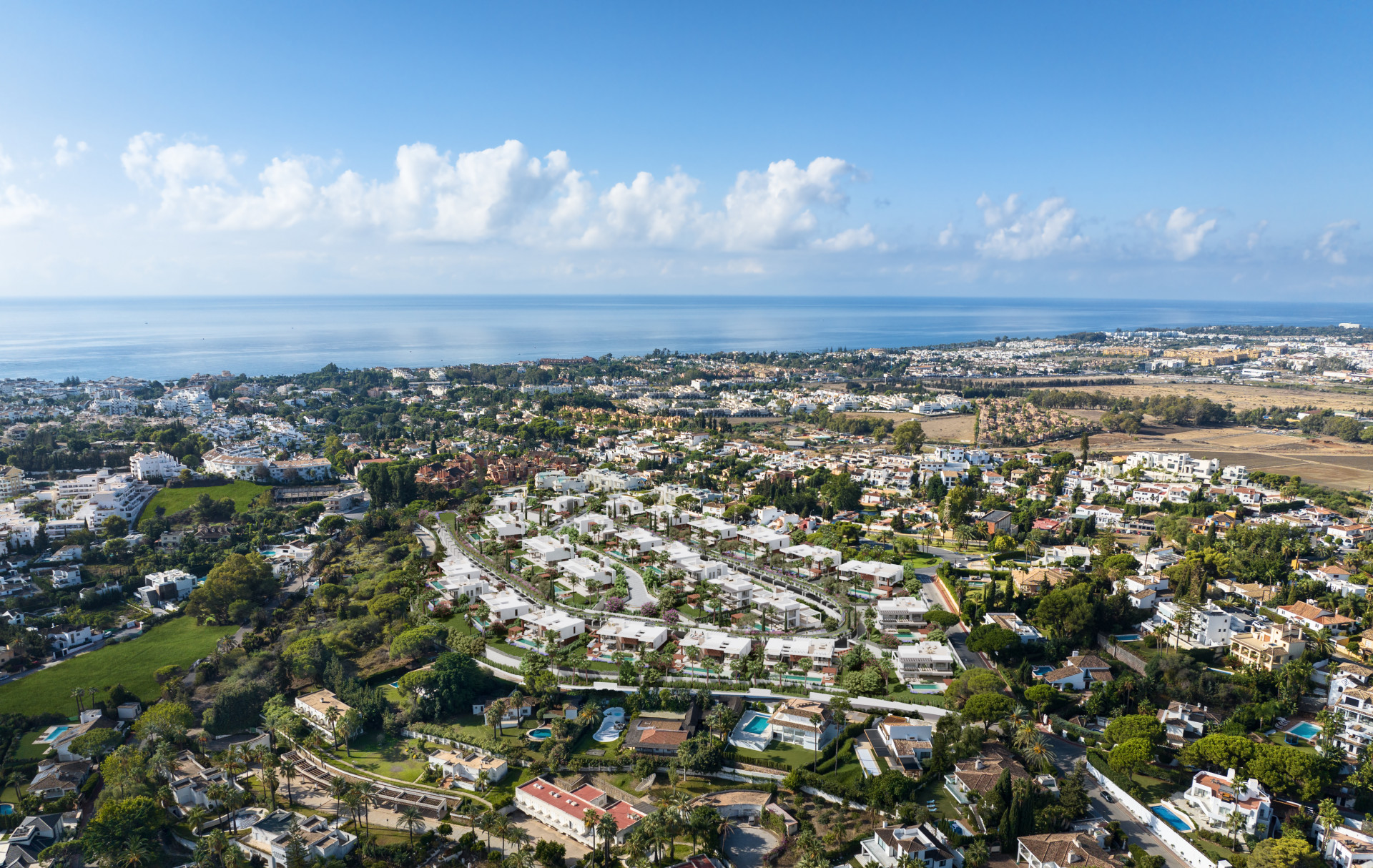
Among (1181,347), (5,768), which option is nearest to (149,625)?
(5,768)

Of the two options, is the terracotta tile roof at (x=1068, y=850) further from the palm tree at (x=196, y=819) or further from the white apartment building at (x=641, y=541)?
the white apartment building at (x=641, y=541)

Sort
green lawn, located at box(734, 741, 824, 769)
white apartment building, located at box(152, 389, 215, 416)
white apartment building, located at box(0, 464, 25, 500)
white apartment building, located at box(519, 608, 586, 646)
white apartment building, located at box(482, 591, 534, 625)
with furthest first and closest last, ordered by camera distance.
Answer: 1. white apartment building, located at box(152, 389, 215, 416)
2. white apartment building, located at box(0, 464, 25, 500)
3. white apartment building, located at box(482, 591, 534, 625)
4. white apartment building, located at box(519, 608, 586, 646)
5. green lawn, located at box(734, 741, 824, 769)

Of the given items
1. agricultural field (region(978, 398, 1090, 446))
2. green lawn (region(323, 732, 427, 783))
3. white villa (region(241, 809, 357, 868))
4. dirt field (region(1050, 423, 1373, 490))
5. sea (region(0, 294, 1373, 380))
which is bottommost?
green lawn (region(323, 732, 427, 783))

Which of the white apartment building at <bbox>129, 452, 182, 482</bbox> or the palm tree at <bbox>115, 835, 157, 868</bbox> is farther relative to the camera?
the white apartment building at <bbox>129, 452, 182, 482</bbox>

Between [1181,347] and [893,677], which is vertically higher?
[1181,347]

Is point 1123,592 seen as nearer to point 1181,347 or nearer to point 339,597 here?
point 339,597

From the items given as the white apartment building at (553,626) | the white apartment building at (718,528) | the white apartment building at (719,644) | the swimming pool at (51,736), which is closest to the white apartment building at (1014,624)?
the white apartment building at (719,644)

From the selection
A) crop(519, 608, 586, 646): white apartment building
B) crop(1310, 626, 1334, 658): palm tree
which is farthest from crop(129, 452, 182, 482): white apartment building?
crop(1310, 626, 1334, 658): palm tree

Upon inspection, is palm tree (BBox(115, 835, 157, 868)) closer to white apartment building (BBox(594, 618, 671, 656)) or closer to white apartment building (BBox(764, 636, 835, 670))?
white apartment building (BBox(594, 618, 671, 656))
